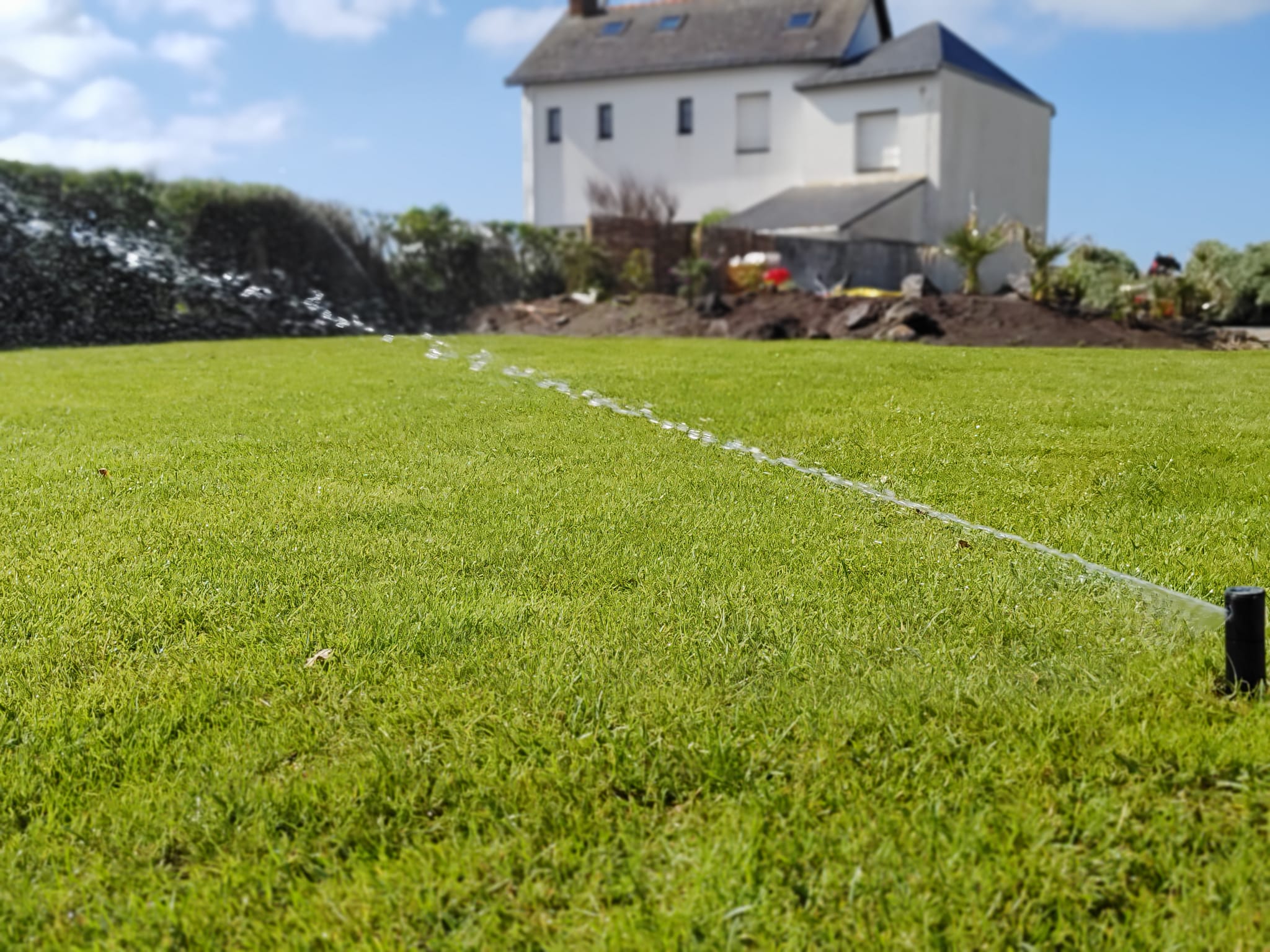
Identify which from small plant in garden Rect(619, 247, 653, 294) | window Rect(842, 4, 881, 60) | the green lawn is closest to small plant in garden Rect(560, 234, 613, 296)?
small plant in garden Rect(619, 247, 653, 294)

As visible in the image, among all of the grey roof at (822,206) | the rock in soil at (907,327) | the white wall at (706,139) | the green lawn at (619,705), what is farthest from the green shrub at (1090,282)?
the green lawn at (619,705)

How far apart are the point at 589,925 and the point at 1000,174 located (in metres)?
31.3

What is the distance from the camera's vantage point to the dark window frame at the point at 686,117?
31.1 meters

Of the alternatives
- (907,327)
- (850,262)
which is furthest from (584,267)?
(907,327)

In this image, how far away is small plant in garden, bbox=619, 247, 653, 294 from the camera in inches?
839

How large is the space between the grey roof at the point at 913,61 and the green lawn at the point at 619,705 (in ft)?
78.8

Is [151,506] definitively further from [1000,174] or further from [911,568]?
[1000,174]

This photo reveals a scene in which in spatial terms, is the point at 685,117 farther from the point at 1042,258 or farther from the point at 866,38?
the point at 1042,258

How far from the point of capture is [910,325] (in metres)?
13.4

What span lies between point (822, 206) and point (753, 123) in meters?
4.78

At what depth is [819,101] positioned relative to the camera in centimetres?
2883

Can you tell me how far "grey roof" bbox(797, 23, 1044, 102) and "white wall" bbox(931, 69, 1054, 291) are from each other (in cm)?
41

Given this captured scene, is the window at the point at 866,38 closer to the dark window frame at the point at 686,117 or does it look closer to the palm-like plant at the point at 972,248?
the dark window frame at the point at 686,117

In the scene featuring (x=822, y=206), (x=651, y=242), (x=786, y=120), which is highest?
(x=786, y=120)
